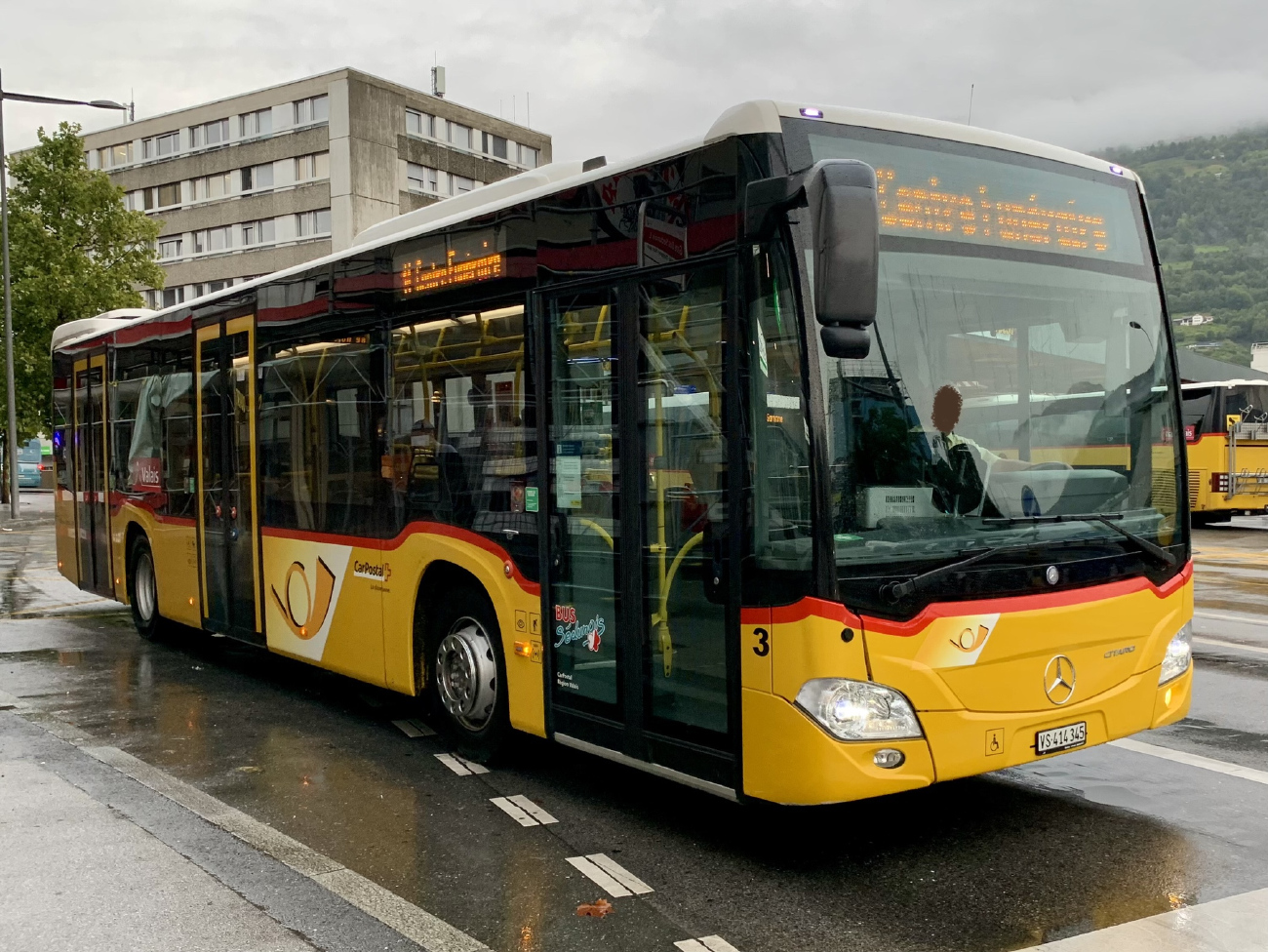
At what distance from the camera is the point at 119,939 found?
438cm

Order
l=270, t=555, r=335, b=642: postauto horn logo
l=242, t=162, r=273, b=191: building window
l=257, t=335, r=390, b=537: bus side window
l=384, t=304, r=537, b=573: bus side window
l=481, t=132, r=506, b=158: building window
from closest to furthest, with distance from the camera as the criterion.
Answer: l=384, t=304, r=537, b=573: bus side window → l=257, t=335, r=390, b=537: bus side window → l=270, t=555, r=335, b=642: postauto horn logo → l=242, t=162, r=273, b=191: building window → l=481, t=132, r=506, b=158: building window

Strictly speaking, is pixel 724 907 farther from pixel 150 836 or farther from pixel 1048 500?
pixel 150 836

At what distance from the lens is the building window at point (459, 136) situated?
211 ft

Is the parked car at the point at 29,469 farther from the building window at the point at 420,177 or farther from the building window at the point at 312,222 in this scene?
the building window at the point at 420,177

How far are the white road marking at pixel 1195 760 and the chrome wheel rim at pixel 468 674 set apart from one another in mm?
3312

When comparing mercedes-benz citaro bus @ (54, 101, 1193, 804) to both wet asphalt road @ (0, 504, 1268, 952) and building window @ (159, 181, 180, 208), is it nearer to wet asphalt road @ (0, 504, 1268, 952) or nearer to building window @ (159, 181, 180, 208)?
wet asphalt road @ (0, 504, 1268, 952)

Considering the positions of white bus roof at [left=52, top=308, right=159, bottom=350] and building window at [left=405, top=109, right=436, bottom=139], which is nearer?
white bus roof at [left=52, top=308, right=159, bottom=350]

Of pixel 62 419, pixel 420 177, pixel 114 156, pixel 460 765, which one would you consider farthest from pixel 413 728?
pixel 114 156

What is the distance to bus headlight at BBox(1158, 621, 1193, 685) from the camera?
217 inches

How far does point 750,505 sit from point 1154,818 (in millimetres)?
2615

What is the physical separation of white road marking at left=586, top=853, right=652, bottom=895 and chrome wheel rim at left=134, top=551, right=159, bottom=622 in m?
7.51

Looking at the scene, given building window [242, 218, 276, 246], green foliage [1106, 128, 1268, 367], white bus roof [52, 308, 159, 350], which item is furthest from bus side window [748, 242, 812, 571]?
green foliage [1106, 128, 1268, 367]

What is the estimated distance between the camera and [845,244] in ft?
14.4

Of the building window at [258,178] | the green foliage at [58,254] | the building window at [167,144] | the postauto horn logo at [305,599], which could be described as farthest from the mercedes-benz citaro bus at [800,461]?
the building window at [167,144]
